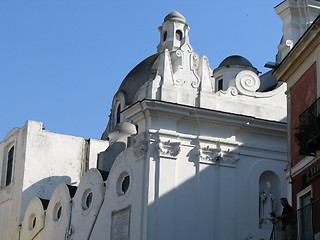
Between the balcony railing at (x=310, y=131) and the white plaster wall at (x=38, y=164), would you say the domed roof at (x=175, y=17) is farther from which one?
the balcony railing at (x=310, y=131)

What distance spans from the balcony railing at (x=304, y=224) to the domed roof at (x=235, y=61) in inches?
551

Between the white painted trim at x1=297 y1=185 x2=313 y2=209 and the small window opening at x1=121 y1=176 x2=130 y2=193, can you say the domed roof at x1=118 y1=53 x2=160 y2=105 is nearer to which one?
the small window opening at x1=121 y1=176 x2=130 y2=193

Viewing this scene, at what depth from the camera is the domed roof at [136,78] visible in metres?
43.0

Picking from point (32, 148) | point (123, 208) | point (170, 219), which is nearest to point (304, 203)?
point (170, 219)

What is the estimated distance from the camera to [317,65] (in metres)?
20.6

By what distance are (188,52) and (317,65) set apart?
32.6 ft

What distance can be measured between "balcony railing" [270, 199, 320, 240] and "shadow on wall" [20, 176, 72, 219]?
20003 millimetres

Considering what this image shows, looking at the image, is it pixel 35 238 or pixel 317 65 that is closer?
pixel 317 65

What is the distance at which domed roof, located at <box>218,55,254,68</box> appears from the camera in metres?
33.5

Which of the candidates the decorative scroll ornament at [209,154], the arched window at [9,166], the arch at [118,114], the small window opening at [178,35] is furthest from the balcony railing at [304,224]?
the small window opening at [178,35]

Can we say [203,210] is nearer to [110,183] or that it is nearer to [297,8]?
[110,183]

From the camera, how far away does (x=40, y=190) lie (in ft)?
127

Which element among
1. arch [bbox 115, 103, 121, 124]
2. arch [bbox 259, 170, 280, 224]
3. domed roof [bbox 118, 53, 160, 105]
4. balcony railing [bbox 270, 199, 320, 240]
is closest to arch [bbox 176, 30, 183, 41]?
domed roof [bbox 118, 53, 160, 105]

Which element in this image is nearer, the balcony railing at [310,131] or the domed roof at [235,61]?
the balcony railing at [310,131]
